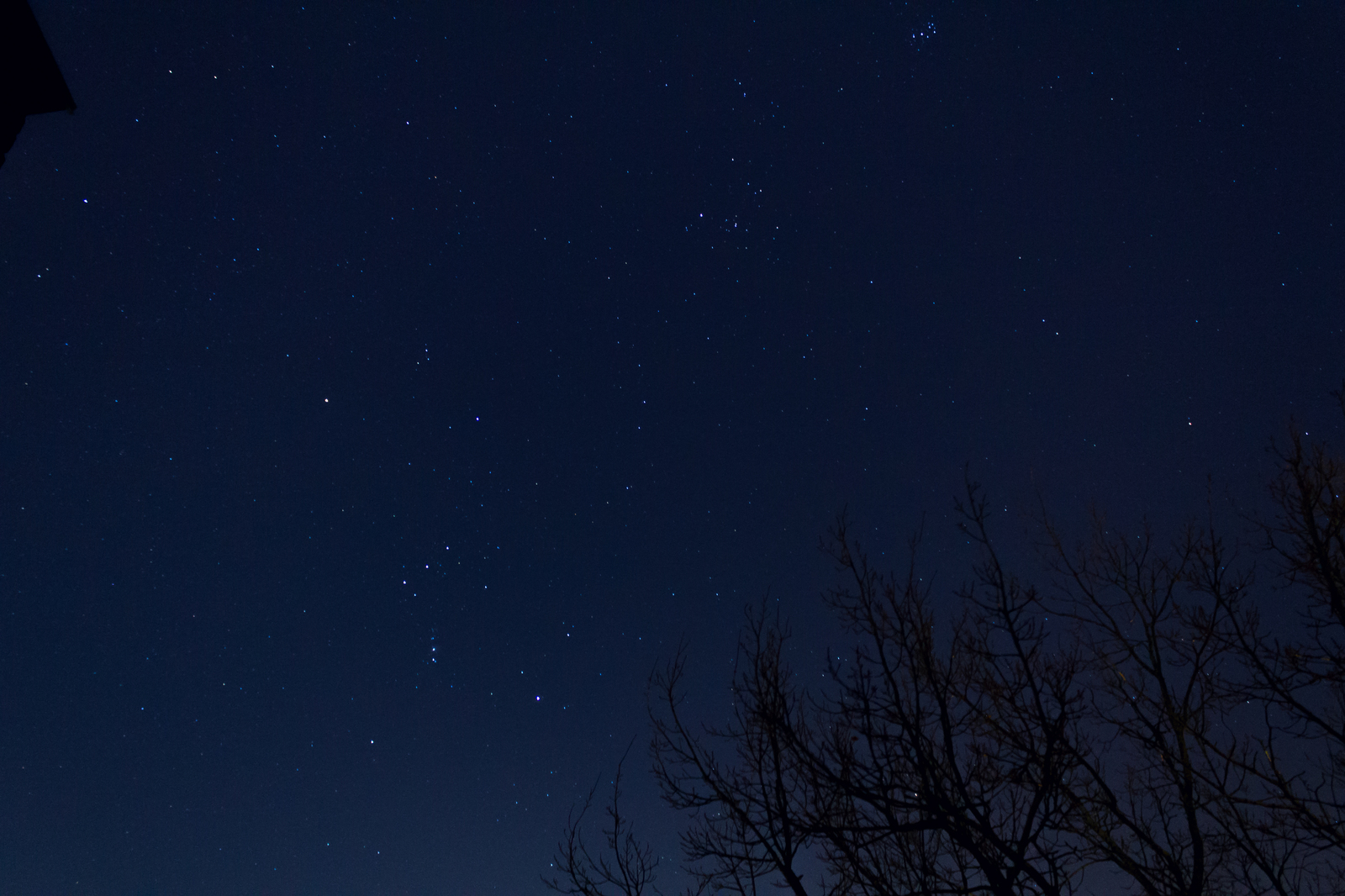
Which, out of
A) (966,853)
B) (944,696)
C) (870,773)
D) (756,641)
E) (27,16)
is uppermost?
(27,16)

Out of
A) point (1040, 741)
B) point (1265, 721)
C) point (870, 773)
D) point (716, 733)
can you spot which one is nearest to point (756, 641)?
point (716, 733)

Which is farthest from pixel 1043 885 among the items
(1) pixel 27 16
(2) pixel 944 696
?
(1) pixel 27 16

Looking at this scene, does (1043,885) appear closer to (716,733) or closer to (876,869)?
(876,869)

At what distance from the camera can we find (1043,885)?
14.7 feet

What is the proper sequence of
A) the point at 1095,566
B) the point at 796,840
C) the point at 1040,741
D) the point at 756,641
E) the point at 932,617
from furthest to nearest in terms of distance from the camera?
the point at 1095,566 < the point at 756,641 < the point at 932,617 < the point at 796,840 < the point at 1040,741

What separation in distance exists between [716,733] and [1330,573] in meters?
5.39

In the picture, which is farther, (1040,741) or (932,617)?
(932,617)

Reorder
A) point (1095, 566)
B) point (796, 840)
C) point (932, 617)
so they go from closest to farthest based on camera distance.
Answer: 1. point (796, 840)
2. point (932, 617)
3. point (1095, 566)

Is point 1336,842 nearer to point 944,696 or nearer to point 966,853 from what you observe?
point 966,853

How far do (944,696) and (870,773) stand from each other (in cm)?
115

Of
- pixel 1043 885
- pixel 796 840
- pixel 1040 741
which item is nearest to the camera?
pixel 1043 885

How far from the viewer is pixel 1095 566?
7.27 meters

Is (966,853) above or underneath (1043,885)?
above

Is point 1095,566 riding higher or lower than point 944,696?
higher
